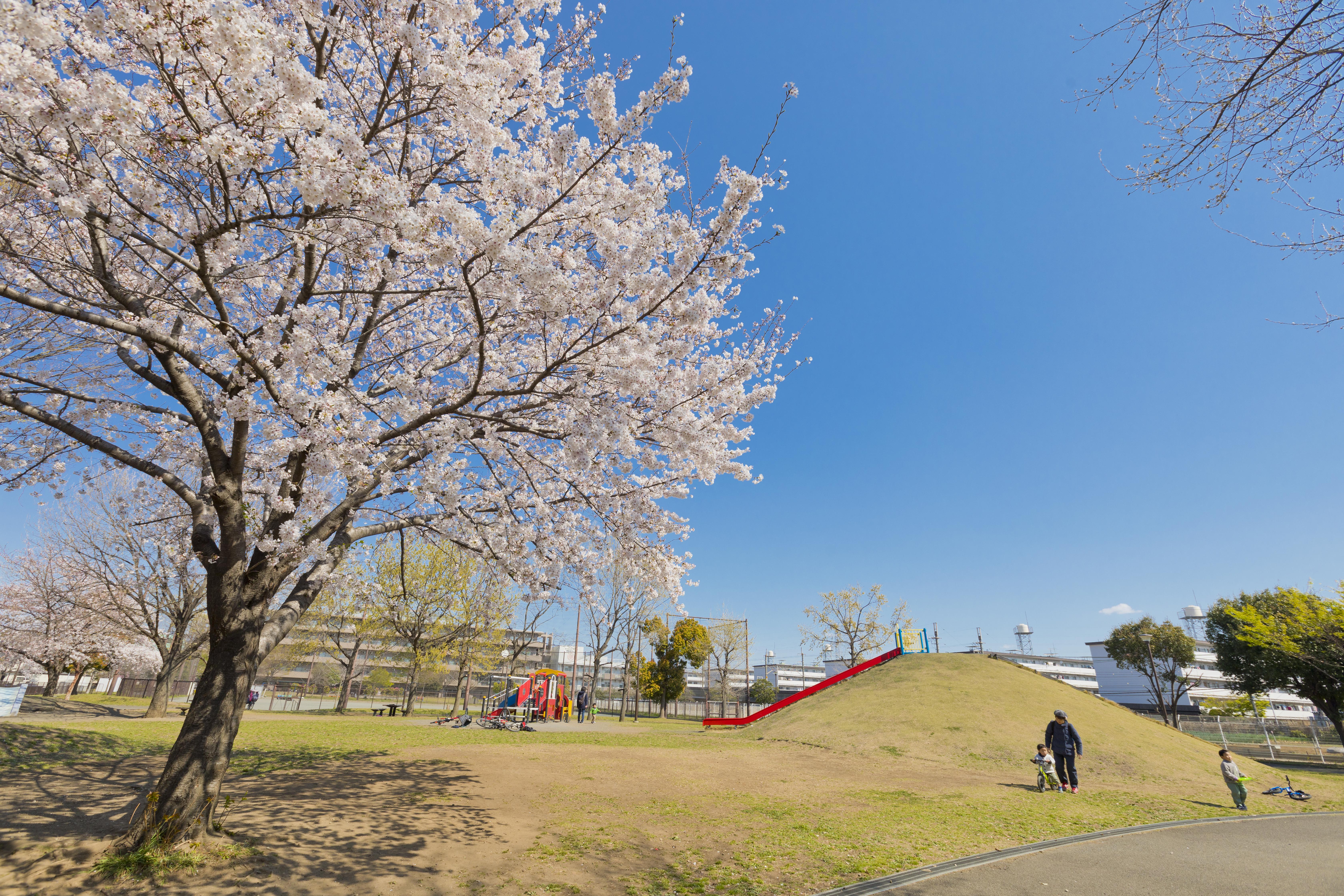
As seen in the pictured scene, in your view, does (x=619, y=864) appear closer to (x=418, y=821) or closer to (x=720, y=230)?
(x=418, y=821)

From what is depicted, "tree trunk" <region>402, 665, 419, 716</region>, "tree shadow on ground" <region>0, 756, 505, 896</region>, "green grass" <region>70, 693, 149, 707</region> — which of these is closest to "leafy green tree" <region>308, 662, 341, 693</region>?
"green grass" <region>70, 693, 149, 707</region>

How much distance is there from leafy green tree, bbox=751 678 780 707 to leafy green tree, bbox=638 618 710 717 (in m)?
12.9

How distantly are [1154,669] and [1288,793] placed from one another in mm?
35729

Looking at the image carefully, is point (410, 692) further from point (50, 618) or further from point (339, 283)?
point (339, 283)

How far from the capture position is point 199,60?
4.12 m

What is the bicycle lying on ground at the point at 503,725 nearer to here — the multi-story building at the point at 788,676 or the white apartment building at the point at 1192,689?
the multi-story building at the point at 788,676

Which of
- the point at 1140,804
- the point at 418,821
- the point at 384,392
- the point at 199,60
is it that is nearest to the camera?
the point at 199,60

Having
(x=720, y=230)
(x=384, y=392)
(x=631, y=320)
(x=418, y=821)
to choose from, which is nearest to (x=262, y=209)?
(x=384, y=392)

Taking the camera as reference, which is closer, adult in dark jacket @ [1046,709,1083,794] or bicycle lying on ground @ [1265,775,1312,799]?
adult in dark jacket @ [1046,709,1083,794]

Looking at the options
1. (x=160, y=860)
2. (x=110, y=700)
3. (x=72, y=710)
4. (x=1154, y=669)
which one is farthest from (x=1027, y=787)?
(x=110, y=700)

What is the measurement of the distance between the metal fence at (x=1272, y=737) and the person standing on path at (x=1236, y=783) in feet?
35.3

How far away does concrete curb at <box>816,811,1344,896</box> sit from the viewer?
5656 mm

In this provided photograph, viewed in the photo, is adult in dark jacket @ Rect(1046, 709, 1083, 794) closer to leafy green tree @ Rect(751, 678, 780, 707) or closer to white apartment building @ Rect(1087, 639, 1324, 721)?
leafy green tree @ Rect(751, 678, 780, 707)

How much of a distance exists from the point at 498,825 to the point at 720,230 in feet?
26.3
